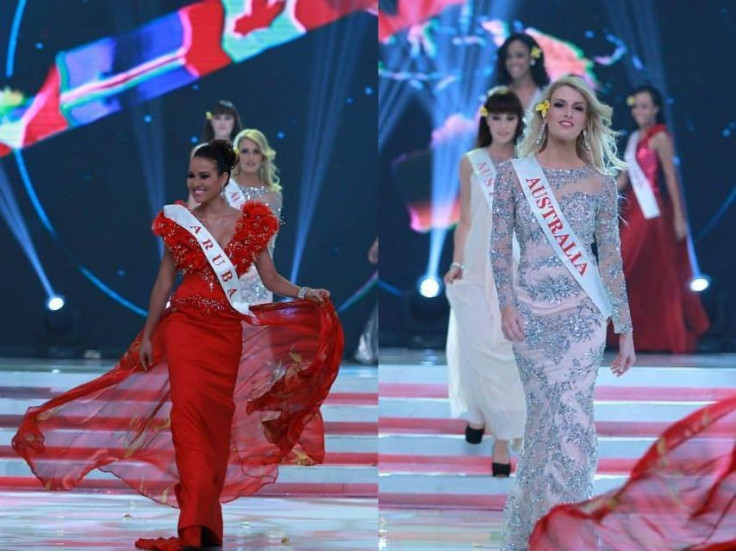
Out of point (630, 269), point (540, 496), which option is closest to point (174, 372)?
point (540, 496)

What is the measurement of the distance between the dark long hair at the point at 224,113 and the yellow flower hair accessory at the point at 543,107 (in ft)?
16.7

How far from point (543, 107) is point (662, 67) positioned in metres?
7.20

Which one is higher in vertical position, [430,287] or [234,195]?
[234,195]

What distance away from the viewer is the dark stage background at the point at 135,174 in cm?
1227

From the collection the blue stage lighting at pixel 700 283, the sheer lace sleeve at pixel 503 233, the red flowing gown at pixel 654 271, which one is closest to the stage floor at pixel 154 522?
the sheer lace sleeve at pixel 503 233

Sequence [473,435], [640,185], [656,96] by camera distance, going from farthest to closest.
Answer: [656,96], [640,185], [473,435]

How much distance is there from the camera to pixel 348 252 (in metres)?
12.3

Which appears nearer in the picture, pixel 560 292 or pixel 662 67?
pixel 560 292

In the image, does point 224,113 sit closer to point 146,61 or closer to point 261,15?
point 261,15

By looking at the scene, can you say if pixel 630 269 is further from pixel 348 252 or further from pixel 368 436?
pixel 368 436

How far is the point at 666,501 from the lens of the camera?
4160mm

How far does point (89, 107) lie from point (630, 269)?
14.2 feet

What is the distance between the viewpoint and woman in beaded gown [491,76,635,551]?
4949 mm

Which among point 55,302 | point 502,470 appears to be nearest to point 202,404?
point 502,470
